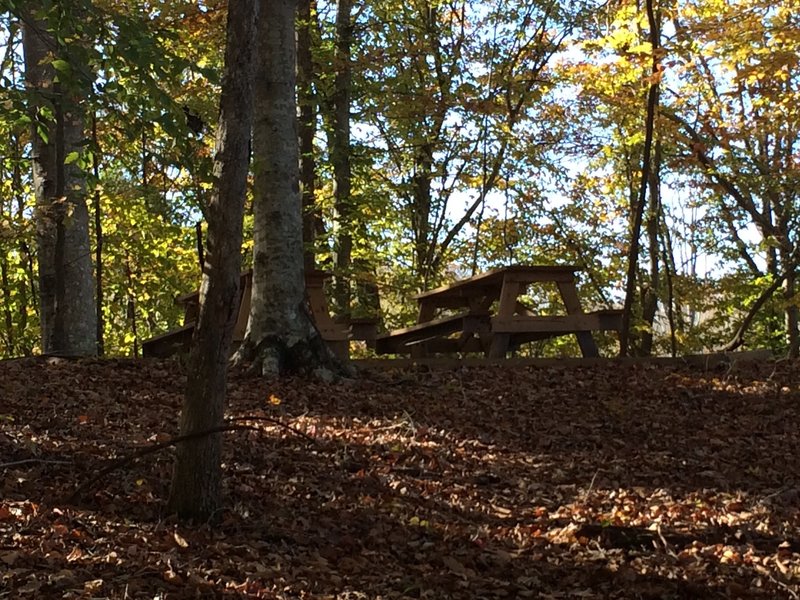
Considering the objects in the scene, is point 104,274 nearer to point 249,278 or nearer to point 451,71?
point 451,71

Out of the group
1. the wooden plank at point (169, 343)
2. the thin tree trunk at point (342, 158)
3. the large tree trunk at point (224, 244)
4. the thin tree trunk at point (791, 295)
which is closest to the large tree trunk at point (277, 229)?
the wooden plank at point (169, 343)

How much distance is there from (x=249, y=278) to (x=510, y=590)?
18.6 ft

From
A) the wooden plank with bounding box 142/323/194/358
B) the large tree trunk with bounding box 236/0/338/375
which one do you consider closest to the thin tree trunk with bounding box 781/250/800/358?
the large tree trunk with bounding box 236/0/338/375

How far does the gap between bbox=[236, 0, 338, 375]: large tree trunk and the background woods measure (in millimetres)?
→ 2520

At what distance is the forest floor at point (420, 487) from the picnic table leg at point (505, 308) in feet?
2.09

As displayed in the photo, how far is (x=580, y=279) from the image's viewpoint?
61.0 feet

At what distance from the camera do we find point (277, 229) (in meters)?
7.99

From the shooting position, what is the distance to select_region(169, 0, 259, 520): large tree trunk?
441 cm

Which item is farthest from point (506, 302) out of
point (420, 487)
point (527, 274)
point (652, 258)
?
point (652, 258)

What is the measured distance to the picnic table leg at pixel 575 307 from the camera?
9.15 m

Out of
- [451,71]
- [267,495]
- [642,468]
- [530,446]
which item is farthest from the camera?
[451,71]

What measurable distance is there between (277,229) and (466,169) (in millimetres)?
9625

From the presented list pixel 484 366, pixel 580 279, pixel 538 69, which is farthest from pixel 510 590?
pixel 580 279

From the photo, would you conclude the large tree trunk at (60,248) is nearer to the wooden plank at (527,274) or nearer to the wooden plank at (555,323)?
the wooden plank at (527,274)
